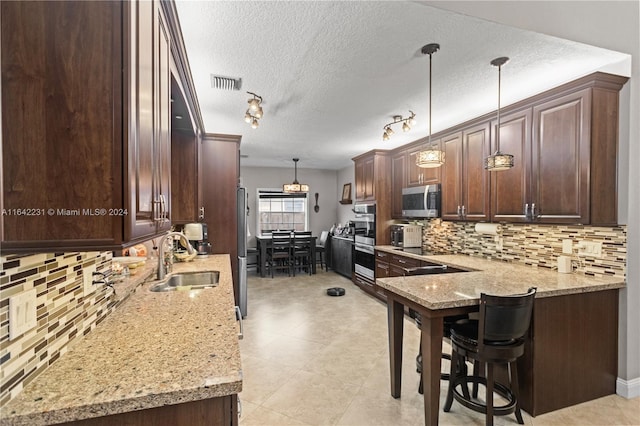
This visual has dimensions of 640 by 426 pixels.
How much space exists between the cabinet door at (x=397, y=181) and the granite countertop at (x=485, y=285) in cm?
220

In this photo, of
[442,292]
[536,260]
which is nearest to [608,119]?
[536,260]

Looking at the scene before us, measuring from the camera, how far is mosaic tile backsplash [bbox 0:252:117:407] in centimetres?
85

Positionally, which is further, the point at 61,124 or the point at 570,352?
the point at 570,352

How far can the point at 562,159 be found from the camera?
2498 millimetres

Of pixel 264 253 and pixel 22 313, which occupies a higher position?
pixel 22 313

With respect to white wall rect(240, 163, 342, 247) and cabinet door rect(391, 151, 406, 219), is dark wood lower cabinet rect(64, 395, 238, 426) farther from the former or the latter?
white wall rect(240, 163, 342, 247)

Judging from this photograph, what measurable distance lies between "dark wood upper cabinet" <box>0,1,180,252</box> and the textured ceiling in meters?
1.09

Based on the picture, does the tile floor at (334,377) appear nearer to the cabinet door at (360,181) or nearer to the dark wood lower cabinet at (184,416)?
the dark wood lower cabinet at (184,416)

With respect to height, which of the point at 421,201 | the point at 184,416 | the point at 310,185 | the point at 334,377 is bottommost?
the point at 334,377

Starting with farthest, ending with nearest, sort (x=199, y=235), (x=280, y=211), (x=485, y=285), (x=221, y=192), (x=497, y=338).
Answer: (x=280, y=211), (x=221, y=192), (x=199, y=235), (x=485, y=285), (x=497, y=338)

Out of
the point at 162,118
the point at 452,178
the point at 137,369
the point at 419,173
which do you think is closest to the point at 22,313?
the point at 137,369

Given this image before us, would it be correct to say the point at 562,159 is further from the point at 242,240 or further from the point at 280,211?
the point at 280,211

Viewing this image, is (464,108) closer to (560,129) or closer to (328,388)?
(560,129)

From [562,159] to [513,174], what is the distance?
17.5 inches
